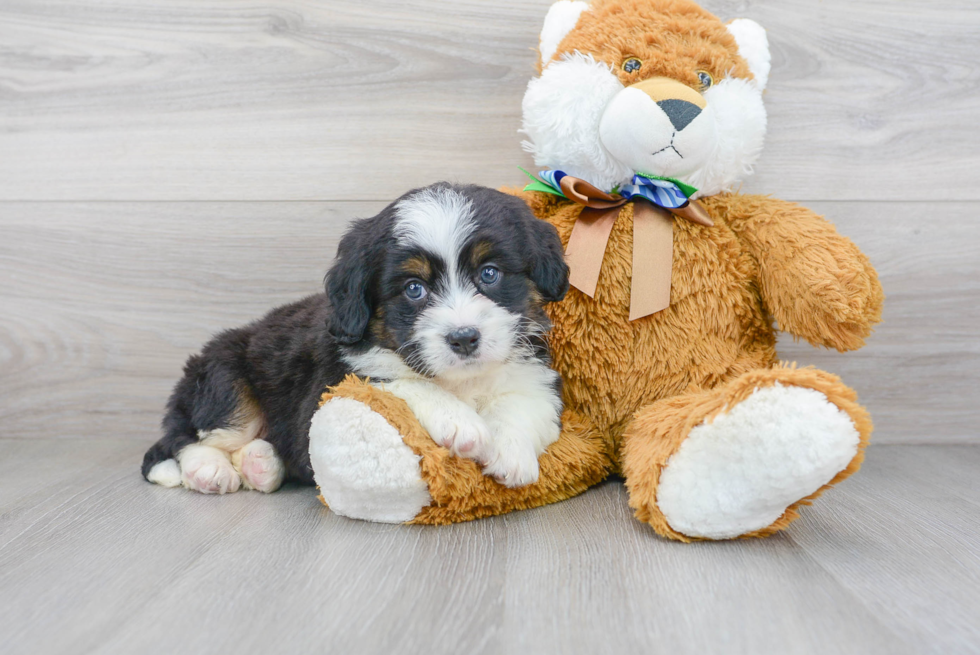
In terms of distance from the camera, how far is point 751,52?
6.36 ft

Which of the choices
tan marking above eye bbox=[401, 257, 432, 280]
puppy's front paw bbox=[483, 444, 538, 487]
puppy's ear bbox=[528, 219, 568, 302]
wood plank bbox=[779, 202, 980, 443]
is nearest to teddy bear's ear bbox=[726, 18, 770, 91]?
wood plank bbox=[779, 202, 980, 443]

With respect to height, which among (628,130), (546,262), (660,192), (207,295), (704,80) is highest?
(704,80)

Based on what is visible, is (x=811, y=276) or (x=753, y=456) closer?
(x=753, y=456)

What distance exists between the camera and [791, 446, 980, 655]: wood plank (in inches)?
44.5

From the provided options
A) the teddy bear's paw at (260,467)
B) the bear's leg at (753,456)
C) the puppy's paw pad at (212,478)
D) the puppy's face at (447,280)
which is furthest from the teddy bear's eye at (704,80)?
the puppy's paw pad at (212,478)

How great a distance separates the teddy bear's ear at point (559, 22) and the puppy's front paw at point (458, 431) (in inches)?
40.2

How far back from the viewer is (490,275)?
5.28 ft

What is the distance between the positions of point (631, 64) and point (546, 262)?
1.83ft

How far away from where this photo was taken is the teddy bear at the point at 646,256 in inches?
64.1

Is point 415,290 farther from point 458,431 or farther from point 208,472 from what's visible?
point 208,472

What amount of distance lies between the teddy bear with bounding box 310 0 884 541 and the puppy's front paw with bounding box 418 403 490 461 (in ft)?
0.09

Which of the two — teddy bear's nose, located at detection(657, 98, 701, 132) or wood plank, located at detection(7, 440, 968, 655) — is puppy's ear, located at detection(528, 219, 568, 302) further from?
wood plank, located at detection(7, 440, 968, 655)

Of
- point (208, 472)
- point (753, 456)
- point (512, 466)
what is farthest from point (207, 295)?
point (753, 456)

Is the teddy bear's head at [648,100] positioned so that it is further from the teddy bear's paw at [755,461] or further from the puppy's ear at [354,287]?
the teddy bear's paw at [755,461]
